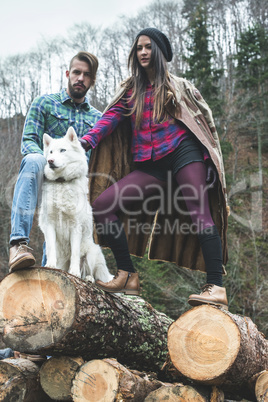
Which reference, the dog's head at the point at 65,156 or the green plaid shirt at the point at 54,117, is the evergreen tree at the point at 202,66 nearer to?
the green plaid shirt at the point at 54,117

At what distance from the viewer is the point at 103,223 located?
3.62 metres

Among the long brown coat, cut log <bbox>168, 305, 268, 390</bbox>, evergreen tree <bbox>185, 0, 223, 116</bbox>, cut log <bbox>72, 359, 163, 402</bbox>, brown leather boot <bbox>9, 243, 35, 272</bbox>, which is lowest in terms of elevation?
cut log <bbox>72, 359, 163, 402</bbox>

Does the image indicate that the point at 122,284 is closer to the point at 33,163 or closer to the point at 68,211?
the point at 68,211

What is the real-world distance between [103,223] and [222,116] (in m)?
19.0

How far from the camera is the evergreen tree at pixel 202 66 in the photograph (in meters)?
20.1

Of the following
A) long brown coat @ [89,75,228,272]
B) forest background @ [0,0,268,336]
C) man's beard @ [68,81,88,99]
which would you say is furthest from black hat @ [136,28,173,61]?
forest background @ [0,0,268,336]

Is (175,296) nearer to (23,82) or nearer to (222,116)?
(222,116)

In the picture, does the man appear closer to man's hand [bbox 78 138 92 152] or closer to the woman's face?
man's hand [bbox 78 138 92 152]

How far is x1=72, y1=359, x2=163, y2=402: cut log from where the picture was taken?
2869 millimetres

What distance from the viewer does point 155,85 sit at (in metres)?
3.76

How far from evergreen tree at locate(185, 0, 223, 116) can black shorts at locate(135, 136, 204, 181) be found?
56.5 feet

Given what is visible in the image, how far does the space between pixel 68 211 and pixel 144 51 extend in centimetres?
169

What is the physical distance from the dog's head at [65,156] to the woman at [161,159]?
12 cm

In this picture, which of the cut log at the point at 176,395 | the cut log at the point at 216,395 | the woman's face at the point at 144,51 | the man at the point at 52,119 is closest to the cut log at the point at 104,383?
the cut log at the point at 176,395
